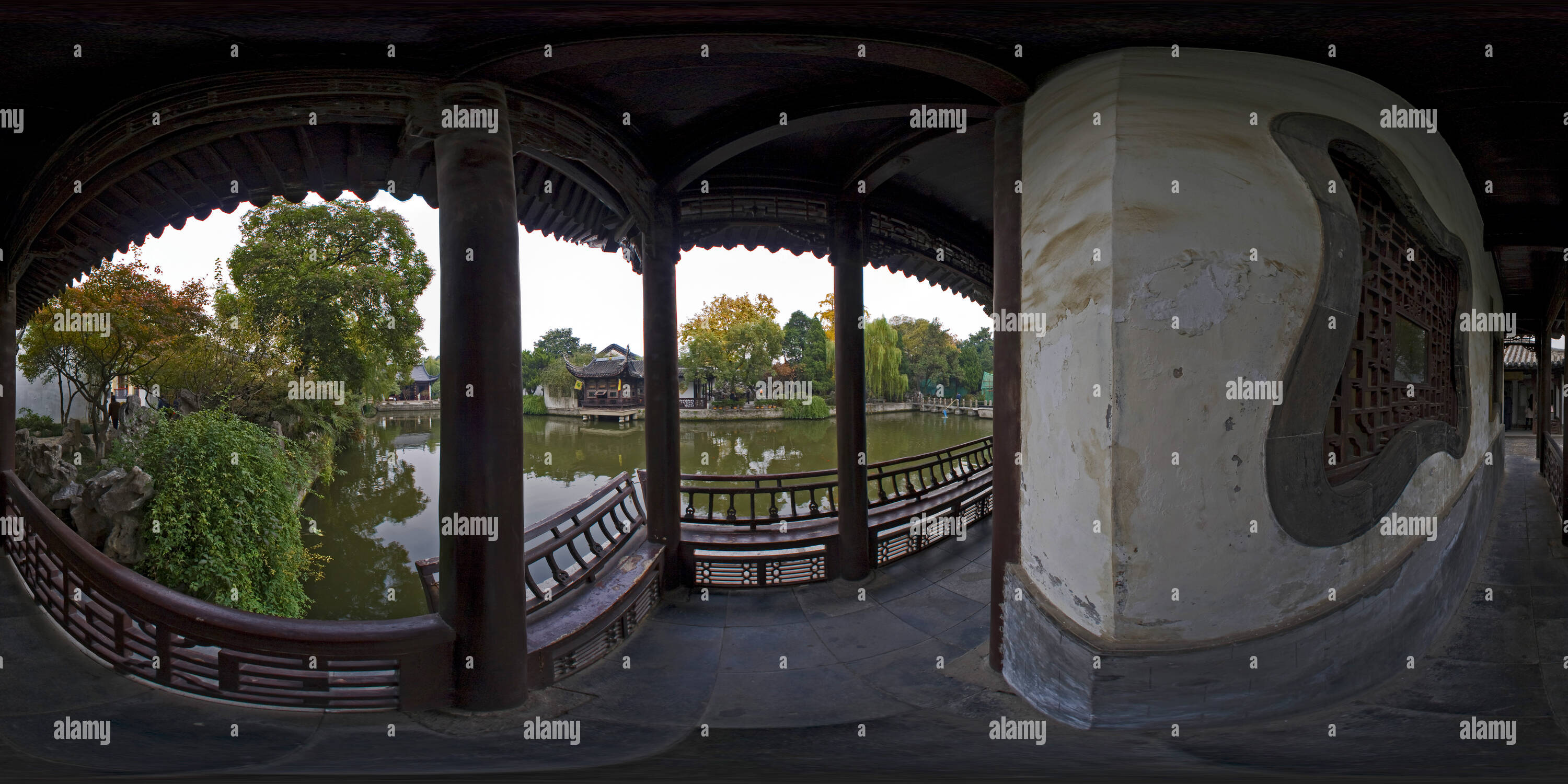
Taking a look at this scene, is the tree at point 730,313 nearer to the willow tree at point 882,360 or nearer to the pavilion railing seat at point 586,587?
the willow tree at point 882,360

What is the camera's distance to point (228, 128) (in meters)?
3.40

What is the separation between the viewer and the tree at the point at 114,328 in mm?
11242

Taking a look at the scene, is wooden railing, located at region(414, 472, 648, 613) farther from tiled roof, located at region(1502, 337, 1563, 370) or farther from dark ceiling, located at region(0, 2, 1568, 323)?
tiled roof, located at region(1502, 337, 1563, 370)

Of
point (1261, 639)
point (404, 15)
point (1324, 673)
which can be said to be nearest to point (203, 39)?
point (404, 15)

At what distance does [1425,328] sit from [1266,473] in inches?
122

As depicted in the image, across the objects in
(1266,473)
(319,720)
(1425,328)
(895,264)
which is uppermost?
(895,264)

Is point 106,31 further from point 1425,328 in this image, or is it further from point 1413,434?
point 1425,328

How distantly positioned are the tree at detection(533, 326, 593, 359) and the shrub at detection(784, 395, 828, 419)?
1774 centimetres

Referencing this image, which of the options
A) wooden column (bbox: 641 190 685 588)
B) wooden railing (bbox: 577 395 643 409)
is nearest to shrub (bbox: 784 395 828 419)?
wooden railing (bbox: 577 395 643 409)

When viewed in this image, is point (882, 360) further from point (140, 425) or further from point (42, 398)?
point (42, 398)

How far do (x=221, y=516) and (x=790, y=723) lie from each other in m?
7.83

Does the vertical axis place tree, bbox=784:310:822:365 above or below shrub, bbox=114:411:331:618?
above

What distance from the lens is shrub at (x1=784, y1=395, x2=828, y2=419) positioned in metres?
26.1

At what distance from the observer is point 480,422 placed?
117 inches
